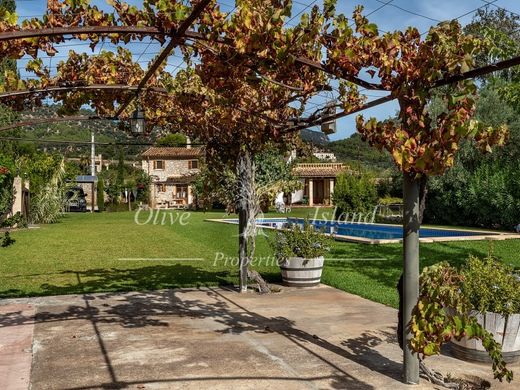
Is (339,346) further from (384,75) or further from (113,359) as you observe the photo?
(384,75)

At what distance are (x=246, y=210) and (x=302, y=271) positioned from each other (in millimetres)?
1459

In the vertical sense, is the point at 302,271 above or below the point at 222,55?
below

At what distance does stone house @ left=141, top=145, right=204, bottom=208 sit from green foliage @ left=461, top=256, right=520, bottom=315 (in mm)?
47123

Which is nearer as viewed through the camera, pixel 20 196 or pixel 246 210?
pixel 246 210

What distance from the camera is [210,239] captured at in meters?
19.2

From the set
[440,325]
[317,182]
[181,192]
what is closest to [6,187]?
[440,325]

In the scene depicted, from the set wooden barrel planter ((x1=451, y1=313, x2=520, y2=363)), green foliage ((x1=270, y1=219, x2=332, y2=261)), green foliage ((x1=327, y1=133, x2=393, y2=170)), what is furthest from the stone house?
wooden barrel planter ((x1=451, y1=313, x2=520, y2=363))

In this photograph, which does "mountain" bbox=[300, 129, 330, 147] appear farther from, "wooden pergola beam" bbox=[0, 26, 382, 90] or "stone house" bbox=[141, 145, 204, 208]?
"stone house" bbox=[141, 145, 204, 208]

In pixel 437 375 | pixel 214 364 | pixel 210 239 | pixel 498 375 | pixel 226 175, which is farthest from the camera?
pixel 210 239

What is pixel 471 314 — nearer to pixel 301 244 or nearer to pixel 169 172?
pixel 301 244

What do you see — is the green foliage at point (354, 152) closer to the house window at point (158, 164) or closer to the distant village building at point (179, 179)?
the distant village building at point (179, 179)

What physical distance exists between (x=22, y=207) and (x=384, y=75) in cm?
2431

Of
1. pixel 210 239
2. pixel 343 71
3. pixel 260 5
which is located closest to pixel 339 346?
pixel 343 71

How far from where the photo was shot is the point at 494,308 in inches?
201
